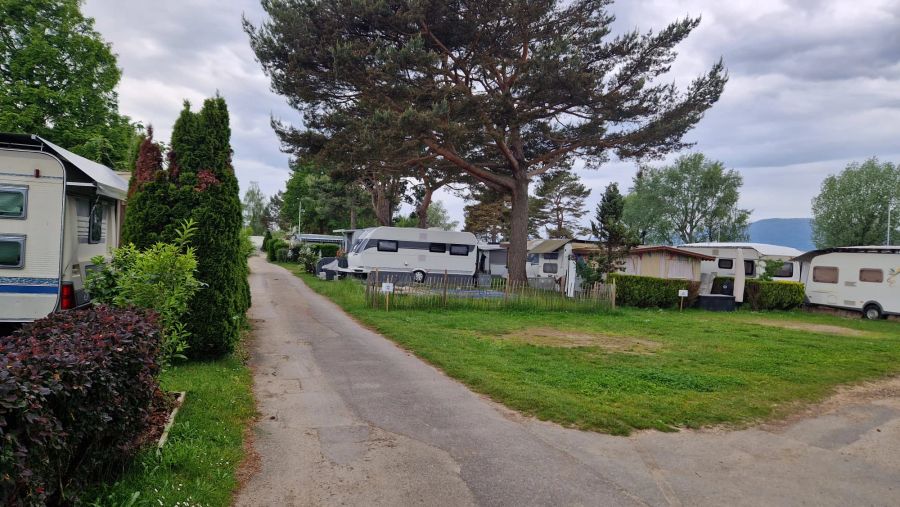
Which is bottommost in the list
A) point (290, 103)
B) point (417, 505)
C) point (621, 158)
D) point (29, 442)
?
point (417, 505)

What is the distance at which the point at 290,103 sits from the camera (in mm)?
20656

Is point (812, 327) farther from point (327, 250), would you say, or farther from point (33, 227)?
point (327, 250)

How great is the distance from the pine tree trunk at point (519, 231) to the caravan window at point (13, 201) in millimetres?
17326

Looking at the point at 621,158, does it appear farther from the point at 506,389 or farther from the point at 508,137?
the point at 506,389

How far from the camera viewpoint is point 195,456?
404cm

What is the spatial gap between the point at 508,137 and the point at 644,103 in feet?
17.1

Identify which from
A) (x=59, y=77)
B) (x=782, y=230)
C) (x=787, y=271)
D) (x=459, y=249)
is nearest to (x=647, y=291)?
(x=459, y=249)

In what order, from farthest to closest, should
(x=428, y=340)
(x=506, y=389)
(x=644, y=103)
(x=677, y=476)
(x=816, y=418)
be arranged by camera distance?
(x=644, y=103) → (x=428, y=340) → (x=506, y=389) → (x=816, y=418) → (x=677, y=476)

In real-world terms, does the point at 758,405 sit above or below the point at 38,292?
below

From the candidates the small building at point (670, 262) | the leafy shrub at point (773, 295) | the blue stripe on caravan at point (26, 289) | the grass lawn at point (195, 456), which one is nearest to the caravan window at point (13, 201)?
the blue stripe on caravan at point (26, 289)

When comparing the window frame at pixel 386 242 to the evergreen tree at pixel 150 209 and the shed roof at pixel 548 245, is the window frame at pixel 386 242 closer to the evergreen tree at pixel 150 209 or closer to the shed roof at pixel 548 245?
the shed roof at pixel 548 245

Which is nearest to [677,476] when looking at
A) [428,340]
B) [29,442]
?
[29,442]

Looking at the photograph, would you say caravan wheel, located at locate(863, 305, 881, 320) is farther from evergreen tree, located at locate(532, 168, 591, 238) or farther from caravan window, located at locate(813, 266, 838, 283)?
evergreen tree, located at locate(532, 168, 591, 238)

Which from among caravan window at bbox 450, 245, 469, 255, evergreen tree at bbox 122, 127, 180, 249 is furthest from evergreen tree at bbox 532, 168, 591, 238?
evergreen tree at bbox 122, 127, 180, 249
